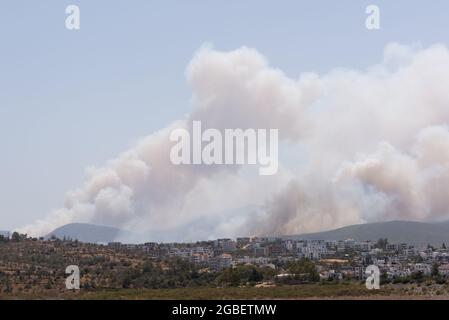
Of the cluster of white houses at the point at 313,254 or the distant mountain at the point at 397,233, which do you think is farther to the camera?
the distant mountain at the point at 397,233

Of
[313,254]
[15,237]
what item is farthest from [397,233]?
[15,237]

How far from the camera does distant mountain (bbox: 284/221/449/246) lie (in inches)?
5989

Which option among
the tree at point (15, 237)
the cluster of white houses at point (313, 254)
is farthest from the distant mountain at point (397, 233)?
the tree at point (15, 237)

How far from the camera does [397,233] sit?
16875 centimetres

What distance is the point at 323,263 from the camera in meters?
94.8

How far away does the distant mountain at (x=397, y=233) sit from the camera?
152 metres

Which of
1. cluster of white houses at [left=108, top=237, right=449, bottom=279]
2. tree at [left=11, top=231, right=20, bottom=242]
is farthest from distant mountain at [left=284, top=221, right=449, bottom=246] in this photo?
tree at [left=11, top=231, right=20, bottom=242]

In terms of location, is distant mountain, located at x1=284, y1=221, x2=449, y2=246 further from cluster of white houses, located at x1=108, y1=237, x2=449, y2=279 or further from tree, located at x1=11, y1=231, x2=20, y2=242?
tree, located at x1=11, y1=231, x2=20, y2=242

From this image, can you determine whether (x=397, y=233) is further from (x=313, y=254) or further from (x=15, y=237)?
(x=15, y=237)

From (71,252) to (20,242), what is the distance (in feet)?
25.4

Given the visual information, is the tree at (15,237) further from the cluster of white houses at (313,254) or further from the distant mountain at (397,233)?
the distant mountain at (397,233)
